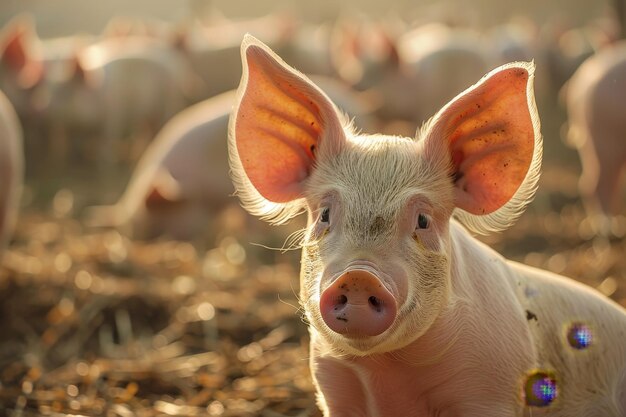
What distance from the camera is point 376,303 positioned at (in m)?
2.03

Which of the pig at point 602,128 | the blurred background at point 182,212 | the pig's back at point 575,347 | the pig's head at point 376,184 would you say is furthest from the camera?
the pig at point 602,128

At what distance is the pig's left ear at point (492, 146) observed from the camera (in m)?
2.37

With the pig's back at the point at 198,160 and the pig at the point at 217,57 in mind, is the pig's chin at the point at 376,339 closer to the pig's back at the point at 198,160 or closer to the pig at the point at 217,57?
the pig's back at the point at 198,160

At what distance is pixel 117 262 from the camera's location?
6211mm

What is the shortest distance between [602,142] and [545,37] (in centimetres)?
1044

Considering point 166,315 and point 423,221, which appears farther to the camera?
point 166,315

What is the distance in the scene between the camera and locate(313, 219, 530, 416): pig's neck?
2.34m

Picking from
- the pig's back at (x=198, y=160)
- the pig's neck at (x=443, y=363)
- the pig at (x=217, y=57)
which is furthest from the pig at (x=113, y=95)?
the pig's neck at (x=443, y=363)

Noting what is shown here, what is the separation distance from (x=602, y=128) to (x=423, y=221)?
16.1 feet

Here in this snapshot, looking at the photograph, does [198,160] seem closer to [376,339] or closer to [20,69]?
[20,69]

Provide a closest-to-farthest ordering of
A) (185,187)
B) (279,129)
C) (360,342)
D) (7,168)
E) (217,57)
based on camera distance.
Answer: (360,342), (279,129), (7,168), (185,187), (217,57)

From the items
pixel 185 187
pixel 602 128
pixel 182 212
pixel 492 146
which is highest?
pixel 602 128

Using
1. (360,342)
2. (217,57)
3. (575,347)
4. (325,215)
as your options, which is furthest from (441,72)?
(360,342)

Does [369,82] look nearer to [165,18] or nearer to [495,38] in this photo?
[495,38]
